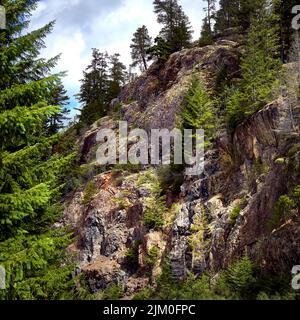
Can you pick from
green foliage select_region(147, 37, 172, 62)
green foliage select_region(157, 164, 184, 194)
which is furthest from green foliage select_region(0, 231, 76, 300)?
green foliage select_region(147, 37, 172, 62)

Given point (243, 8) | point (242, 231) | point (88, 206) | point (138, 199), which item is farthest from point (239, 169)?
point (243, 8)

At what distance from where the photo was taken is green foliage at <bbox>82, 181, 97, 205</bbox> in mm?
35644

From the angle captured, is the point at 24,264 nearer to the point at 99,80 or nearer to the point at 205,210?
the point at 205,210

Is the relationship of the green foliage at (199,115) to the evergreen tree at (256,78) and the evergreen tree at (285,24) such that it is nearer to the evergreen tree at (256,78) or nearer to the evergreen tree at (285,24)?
the evergreen tree at (256,78)

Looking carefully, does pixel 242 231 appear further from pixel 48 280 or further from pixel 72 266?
pixel 48 280

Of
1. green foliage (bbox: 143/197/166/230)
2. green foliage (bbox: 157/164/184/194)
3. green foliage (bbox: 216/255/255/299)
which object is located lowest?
green foliage (bbox: 216/255/255/299)

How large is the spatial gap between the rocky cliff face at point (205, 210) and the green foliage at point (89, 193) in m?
0.11

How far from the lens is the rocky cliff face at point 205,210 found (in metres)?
19.2

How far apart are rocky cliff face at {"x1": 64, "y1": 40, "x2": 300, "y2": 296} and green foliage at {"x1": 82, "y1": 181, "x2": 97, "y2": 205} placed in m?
0.11

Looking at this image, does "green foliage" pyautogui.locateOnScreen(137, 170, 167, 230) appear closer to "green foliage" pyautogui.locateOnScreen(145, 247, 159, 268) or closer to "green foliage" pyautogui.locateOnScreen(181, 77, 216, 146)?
"green foliage" pyautogui.locateOnScreen(145, 247, 159, 268)

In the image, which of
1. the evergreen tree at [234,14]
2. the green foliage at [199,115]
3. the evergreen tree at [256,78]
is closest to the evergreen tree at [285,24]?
the evergreen tree at [234,14]

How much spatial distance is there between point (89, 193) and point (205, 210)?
14407mm

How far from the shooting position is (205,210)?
85.7 ft

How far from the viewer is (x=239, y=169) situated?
85.6 ft
